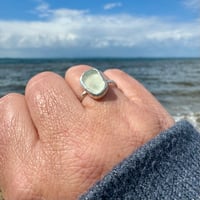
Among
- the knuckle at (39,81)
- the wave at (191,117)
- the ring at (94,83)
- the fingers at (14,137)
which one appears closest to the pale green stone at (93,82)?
the ring at (94,83)

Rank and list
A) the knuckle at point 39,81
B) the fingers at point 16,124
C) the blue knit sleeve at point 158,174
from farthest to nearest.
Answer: the knuckle at point 39,81 < the fingers at point 16,124 < the blue knit sleeve at point 158,174

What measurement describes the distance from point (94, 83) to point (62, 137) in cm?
25

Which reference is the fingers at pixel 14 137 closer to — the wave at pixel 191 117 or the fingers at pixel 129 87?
the fingers at pixel 129 87

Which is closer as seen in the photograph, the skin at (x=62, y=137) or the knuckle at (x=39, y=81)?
the skin at (x=62, y=137)

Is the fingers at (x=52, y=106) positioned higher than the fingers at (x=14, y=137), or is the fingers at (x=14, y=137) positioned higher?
the fingers at (x=52, y=106)

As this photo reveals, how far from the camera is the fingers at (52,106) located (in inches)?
49.1

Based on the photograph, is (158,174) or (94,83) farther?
(94,83)

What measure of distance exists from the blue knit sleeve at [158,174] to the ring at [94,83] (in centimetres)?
24

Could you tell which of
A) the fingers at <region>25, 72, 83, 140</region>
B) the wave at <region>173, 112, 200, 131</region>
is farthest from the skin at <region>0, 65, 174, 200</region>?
the wave at <region>173, 112, 200, 131</region>

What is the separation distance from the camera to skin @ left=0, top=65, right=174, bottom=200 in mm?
1201

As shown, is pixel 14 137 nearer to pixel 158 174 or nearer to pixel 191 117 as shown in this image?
pixel 158 174

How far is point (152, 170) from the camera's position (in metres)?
1.22

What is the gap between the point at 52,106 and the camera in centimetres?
128

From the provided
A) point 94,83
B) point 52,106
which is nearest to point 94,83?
point 94,83
